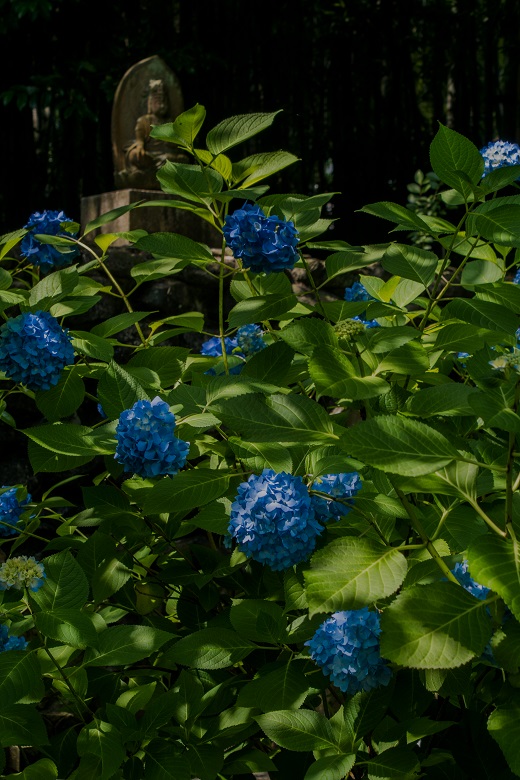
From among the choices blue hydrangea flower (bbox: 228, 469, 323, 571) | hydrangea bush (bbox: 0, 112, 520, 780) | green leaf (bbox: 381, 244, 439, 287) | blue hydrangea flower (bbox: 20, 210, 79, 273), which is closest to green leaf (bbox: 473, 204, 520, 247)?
hydrangea bush (bbox: 0, 112, 520, 780)

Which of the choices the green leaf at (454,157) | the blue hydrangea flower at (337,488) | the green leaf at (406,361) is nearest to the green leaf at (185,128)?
the green leaf at (454,157)

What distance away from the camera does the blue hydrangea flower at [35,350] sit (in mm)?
1454

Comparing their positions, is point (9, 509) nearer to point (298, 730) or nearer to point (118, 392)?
point (118, 392)

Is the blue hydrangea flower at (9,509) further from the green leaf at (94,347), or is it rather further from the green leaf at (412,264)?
the green leaf at (412,264)

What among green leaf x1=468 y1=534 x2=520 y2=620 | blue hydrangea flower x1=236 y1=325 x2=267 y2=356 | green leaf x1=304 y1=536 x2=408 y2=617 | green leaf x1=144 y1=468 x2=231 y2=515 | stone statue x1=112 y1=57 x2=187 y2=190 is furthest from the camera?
stone statue x1=112 y1=57 x2=187 y2=190

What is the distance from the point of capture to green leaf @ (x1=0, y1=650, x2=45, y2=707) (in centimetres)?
119

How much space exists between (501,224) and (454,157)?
128 millimetres

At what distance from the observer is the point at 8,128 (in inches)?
250

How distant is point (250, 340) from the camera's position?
193 cm

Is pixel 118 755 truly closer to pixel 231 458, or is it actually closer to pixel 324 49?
pixel 231 458

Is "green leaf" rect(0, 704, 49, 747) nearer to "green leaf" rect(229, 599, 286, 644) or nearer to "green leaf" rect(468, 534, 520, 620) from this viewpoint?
"green leaf" rect(229, 599, 286, 644)

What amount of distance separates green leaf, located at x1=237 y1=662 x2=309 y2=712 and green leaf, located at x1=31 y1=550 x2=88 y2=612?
0.28 m

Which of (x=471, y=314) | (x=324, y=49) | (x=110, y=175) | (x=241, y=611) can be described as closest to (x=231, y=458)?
(x=241, y=611)

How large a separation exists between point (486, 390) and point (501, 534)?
18cm
